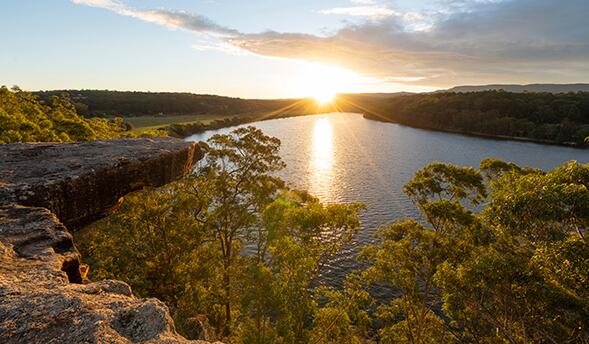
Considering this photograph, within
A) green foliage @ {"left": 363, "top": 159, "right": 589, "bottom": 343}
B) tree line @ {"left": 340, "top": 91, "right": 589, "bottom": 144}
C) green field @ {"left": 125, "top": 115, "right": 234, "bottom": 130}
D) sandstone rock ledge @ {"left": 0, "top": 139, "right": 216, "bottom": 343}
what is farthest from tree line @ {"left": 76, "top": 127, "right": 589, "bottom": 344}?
tree line @ {"left": 340, "top": 91, "right": 589, "bottom": 144}

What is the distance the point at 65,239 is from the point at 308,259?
12550 millimetres

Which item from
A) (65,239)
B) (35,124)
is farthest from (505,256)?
(35,124)

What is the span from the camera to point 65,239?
8.04 meters

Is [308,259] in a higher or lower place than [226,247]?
higher

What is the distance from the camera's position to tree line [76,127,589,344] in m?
15.1

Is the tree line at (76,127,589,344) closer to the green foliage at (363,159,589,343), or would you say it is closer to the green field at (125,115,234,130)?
the green foliage at (363,159,589,343)

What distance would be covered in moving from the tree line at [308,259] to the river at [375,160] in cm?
1413

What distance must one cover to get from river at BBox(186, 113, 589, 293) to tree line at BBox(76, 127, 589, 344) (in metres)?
14.1

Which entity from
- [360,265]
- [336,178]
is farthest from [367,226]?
[336,178]

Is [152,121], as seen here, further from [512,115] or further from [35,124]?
[512,115]

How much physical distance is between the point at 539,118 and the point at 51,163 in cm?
15509

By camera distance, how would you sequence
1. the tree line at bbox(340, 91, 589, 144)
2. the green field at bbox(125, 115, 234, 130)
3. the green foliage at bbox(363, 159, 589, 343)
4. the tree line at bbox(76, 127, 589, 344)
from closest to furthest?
1. the green foliage at bbox(363, 159, 589, 343)
2. the tree line at bbox(76, 127, 589, 344)
3. the tree line at bbox(340, 91, 589, 144)
4. the green field at bbox(125, 115, 234, 130)

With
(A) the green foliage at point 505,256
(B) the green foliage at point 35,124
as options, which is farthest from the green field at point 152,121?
(A) the green foliage at point 505,256

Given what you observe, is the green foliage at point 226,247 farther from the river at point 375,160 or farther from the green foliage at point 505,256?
the river at point 375,160
